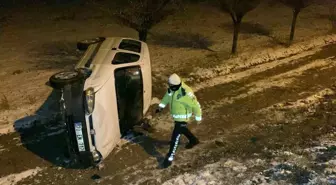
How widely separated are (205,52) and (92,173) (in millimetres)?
6739

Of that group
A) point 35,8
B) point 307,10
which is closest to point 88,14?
point 35,8

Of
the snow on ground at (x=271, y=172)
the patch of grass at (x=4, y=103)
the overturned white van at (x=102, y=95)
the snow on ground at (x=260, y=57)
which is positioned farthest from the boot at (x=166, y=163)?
the patch of grass at (x=4, y=103)

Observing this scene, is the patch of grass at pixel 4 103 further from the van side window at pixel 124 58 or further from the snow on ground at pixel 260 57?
the snow on ground at pixel 260 57

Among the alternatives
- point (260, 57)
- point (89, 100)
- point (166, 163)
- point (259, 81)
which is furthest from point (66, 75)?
point (260, 57)

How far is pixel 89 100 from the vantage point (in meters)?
6.00

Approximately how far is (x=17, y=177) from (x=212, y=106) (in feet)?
14.6

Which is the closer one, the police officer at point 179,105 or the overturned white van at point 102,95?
the overturned white van at point 102,95

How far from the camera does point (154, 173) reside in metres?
6.54

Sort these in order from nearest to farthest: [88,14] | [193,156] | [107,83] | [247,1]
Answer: [107,83]
[193,156]
[247,1]
[88,14]

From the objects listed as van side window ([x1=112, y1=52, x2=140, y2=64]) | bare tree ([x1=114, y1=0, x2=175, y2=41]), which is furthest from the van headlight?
bare tree ([x1=114, y1=0, x2=175, y2=41])

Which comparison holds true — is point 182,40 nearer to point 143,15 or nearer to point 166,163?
point 143,15

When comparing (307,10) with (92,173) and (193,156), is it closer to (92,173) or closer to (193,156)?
(193,156)

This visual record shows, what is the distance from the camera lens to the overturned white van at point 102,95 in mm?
6004

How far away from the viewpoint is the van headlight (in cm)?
598
